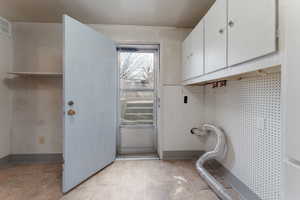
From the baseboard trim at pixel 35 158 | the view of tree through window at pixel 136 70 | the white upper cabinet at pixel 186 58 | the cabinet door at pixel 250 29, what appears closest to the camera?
the cabinet door at pixel 250 29

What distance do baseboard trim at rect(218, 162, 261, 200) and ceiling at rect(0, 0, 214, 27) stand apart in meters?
2.16

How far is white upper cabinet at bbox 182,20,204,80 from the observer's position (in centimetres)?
182

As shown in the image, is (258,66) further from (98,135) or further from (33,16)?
(33,16)

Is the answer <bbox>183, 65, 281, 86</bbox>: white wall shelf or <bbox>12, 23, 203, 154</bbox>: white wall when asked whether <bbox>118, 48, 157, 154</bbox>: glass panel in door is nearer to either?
<bbox>12, 23, 203, 154</bbox>: white wall

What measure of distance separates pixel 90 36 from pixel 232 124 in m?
2.10

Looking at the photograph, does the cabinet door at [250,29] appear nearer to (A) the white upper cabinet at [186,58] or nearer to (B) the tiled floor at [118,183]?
(A) the white upper cabinet at [186,58]

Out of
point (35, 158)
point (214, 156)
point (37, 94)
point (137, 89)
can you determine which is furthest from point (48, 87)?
point (214, 156)

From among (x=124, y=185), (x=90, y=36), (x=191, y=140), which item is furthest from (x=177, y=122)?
(x=90, y=36)

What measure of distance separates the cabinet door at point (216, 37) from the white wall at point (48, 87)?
1.07m

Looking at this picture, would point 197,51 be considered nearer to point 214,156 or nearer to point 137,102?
point 214,156

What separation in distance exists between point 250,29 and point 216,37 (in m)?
0.47

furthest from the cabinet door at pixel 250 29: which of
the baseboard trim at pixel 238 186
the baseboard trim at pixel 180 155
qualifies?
the baseboard trim at pixel 180 155

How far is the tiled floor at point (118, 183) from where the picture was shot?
68.1 inches

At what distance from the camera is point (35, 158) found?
262cm
